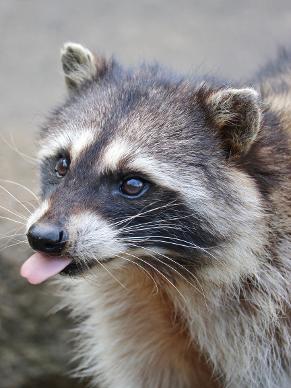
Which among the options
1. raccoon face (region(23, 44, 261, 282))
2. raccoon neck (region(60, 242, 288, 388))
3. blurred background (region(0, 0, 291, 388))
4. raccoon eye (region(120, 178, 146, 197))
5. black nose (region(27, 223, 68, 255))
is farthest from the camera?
blurred background (region(0, 0, 291, 388))

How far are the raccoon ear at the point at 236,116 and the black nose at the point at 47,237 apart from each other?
37.6 inches

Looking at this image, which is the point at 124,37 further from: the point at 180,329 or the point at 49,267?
the point at 49,267

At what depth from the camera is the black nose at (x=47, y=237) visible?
3.62 m

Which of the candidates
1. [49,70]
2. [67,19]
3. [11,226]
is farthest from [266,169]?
[67,19]

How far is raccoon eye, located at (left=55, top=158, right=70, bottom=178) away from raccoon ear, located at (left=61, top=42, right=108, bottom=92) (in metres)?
0.63

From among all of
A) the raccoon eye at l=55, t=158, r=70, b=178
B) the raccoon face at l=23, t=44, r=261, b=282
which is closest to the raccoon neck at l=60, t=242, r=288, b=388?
the raccoon face at l=23, t=44, r=261, b=282

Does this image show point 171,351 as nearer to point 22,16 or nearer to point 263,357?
point 263,357

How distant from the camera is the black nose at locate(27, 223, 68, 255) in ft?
11.9

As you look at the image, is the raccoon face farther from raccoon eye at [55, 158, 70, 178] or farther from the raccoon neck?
the raccoon neck

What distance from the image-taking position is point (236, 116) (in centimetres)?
404

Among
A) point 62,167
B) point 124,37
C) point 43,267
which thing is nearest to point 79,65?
point 62,167

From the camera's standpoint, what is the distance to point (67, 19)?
8.68 m

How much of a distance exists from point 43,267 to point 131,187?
538mm

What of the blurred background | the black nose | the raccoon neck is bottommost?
the raccoon neck
